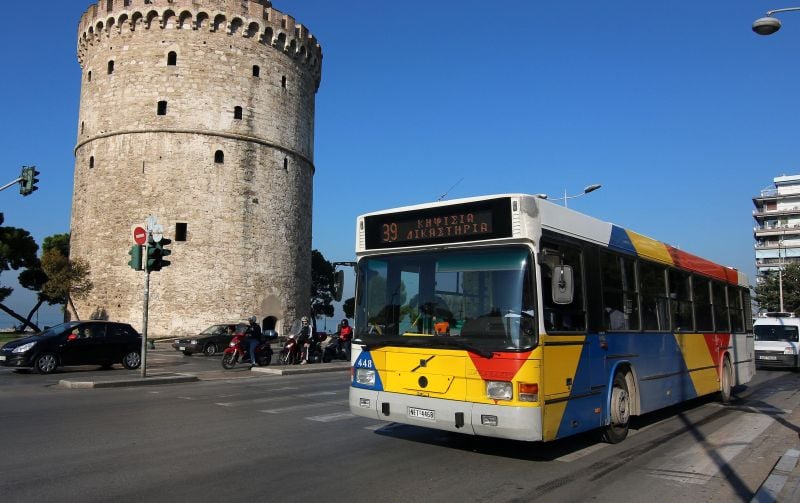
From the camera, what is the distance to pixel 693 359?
9961 millimetres

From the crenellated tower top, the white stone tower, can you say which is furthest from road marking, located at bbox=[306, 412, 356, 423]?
the crenellated tower top

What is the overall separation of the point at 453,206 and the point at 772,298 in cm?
5616

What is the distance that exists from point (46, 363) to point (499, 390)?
46.7ft

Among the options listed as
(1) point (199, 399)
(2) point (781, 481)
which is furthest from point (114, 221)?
(2) point (781, 481)

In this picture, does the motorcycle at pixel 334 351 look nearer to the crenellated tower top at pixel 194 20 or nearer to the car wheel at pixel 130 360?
the car wheel at pixel 130 360

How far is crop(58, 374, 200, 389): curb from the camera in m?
12.8

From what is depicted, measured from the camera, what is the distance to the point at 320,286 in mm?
69375

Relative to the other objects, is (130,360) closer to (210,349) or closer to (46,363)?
(46,363)

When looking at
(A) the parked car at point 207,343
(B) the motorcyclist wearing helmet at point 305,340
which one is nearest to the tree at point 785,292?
(B) the motorcyclist wearing helmet at point 305,340

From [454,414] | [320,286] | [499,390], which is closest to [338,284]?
[454,414]

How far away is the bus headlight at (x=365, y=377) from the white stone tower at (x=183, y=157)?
28.8 m

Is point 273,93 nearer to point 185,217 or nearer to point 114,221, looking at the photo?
point 185,217

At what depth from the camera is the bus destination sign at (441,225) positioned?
6391 millimetres

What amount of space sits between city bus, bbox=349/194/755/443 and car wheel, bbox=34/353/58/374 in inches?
482
